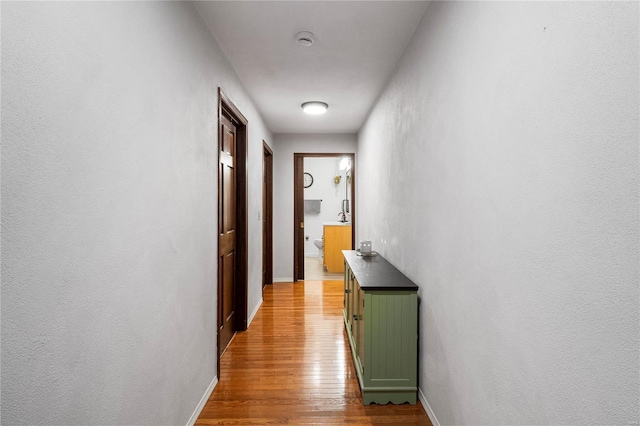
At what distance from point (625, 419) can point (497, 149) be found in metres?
0.85

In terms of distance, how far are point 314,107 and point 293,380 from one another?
2.82 m

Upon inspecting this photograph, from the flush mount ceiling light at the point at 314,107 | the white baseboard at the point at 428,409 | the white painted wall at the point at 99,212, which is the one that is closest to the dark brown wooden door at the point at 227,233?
the white painted wall at the point at 99,212

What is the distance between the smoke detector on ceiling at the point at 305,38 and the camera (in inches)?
88.8

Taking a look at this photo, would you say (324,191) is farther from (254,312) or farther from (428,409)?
(428,409)

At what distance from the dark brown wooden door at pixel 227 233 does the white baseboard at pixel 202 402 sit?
515mm

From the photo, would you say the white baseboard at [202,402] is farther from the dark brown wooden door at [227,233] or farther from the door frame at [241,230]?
the door frame at [241,230]

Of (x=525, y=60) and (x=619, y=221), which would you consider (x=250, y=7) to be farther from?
(x=619, y=221)

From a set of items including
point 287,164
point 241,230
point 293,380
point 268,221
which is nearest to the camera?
point 293,380

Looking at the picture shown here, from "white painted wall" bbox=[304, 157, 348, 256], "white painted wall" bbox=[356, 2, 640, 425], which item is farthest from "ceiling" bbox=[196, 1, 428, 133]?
"white painted wall" bbox=[304, 157, 348, 256]

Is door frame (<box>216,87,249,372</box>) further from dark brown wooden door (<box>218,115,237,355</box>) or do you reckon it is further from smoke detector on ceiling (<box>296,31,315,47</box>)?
smoke detector on ceiling (<box>296,31,315,47</box>)

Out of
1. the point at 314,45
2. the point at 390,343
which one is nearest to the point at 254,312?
the point at 390,343

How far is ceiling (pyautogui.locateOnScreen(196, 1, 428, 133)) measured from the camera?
1979 mm

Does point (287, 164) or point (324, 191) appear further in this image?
point (324, 191)

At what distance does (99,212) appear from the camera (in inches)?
43.2
